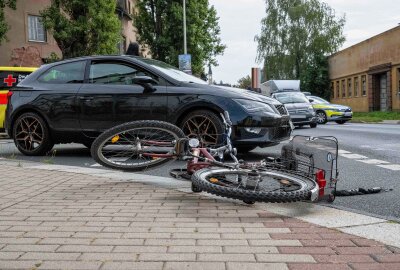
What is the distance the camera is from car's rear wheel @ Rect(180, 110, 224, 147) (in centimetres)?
705

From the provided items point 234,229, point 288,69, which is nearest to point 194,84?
point 234,229

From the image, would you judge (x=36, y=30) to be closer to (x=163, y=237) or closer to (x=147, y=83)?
(x=147, y=83)

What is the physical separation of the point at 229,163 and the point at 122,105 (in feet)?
11.5

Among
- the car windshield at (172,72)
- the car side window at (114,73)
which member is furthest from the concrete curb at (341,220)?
the car side window at (114,73)

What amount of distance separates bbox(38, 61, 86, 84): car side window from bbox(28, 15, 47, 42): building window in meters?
23.6

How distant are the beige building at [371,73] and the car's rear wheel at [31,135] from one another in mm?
30723

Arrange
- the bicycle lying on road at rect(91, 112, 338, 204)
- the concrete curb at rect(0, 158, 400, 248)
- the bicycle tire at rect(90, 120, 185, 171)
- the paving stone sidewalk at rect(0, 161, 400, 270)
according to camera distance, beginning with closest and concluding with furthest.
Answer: the paving stone sidewalk at rect(0, 161, 400, 270) → the concrete curb at rect(0, 158, 400, 248) → the bicycle lying on road at rect(91, 112, 338, 204) → the bicycle tire at rect(90, 120, 185, 171)

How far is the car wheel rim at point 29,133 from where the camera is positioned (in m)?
8.23

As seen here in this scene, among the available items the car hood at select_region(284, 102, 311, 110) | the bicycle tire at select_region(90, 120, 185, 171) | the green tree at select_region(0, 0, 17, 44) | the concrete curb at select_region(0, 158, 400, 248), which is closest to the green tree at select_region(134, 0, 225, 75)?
the green tree at select_region(0, 0, 17, 44)

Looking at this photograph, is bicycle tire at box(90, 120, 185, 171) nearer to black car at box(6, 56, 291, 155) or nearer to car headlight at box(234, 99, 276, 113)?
black car at box(6, 56, 291, 155)

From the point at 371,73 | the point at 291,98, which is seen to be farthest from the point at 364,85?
the point at 291,98

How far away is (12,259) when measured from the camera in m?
2.85

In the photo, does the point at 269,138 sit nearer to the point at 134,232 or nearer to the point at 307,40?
the point at 134,232

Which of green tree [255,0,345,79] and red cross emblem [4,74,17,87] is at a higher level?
green tree [255,0,345,79]
